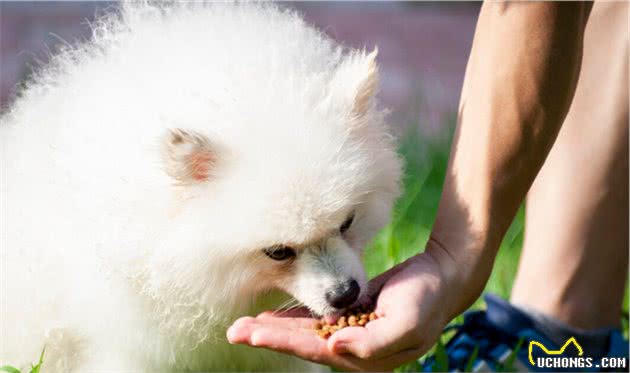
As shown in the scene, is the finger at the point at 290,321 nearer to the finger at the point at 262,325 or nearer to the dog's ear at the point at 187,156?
the finger at the point at 262,325

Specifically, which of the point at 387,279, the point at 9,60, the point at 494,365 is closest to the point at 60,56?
the point at 387,279

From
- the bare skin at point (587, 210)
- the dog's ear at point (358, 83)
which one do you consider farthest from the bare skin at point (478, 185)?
the bare skin at point (587, 210)

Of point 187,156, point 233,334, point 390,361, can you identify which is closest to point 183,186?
point 187,156

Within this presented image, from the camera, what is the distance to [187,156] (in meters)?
2.68

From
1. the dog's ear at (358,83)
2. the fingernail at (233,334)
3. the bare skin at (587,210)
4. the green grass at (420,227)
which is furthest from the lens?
the green grass at (420,227)

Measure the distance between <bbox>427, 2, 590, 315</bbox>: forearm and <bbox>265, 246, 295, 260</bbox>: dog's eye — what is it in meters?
0.50

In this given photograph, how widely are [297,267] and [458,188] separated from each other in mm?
604

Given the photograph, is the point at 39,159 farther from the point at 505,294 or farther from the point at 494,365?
the point at 505,294

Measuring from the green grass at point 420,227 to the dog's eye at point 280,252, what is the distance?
1.20 meters

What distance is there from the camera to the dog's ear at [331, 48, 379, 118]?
290cm

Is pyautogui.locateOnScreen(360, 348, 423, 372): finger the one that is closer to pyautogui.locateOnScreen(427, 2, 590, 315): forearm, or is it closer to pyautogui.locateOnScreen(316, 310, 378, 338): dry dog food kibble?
pyautogui.locateOnScreen(316, 310, 378, 338): dry dog food kibble

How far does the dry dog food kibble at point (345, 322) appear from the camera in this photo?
2840 mm

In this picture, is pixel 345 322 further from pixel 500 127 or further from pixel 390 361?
pixel 500 127

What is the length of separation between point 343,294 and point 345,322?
0.10 m
